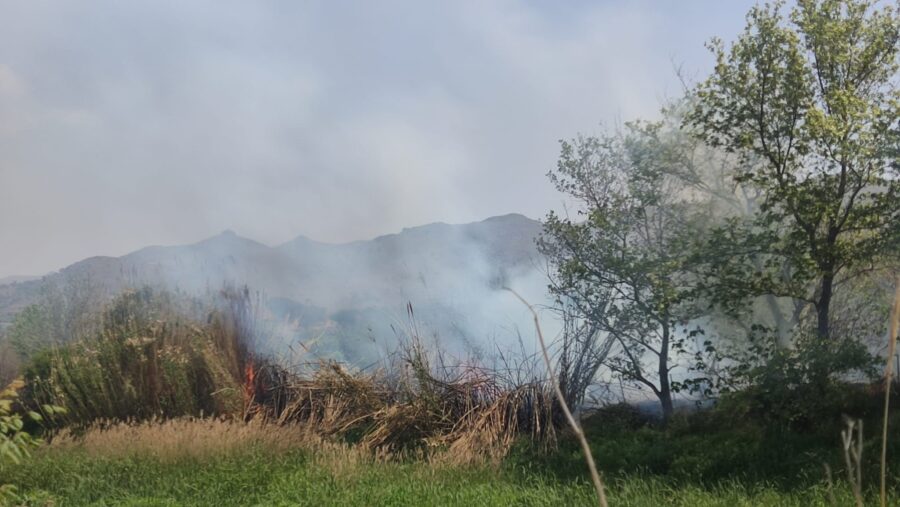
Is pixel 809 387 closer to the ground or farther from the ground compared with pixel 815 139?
closer to the ground

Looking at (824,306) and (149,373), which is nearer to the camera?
(824,306)

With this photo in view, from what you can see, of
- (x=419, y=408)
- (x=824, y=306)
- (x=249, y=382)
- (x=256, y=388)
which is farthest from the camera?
(x=256, y=388)

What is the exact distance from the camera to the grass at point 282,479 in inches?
236

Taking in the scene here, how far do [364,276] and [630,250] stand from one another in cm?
975

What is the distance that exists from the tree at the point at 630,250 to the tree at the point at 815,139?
67 cm

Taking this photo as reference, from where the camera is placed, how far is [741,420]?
24.3 ft

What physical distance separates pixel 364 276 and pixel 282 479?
10.8m

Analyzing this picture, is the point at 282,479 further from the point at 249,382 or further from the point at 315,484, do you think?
the point at 249,382

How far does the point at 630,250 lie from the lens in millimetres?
8812

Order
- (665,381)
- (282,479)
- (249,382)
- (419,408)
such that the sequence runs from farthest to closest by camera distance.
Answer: (249,382) → (419,408) → (665,381) → (282,479)

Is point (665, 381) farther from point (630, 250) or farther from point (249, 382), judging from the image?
point (249, 382)

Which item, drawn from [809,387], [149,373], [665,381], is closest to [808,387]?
[809,387]

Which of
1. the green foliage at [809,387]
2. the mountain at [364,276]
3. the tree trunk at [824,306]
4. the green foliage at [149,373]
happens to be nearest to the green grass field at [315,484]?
the green foliage at [809,387]

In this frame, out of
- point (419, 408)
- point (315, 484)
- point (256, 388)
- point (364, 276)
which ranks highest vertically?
point (364, 276)
